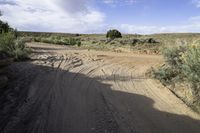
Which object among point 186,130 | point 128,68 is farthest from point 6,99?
point 128,68

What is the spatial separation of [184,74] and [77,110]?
4.84 metres

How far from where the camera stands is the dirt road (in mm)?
9227

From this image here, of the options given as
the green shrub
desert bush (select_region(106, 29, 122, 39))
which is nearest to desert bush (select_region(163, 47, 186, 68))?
the green shrub

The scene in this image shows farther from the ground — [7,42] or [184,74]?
[7,42]

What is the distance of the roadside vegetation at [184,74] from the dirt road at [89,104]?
474 millimetres

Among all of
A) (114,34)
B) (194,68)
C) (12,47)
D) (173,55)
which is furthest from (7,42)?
(114,34)

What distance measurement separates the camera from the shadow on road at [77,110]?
9.11 m

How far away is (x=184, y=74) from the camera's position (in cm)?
1309

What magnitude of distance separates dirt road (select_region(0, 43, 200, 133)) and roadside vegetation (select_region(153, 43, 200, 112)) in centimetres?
47

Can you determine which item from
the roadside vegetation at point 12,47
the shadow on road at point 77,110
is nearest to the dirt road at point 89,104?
the shadow on road at point 77,110

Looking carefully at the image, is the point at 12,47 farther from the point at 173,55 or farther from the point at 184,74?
the point at 184,74

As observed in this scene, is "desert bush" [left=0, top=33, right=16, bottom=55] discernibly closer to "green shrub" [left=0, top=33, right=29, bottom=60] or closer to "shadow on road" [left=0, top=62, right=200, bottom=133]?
"green shrub" [left=0, top=33, right=29, bottom=60]

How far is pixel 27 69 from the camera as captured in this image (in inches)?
641

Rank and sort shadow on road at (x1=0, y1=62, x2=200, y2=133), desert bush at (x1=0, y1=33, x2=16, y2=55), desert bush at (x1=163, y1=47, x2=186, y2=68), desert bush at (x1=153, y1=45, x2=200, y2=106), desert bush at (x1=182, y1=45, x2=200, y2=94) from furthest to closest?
desert bush at (x1=0, y1=33, x2=16, y2=55)
desert bush at (x1=163, y1=47, x2=186, y2=68)
desert bush at (x1=153, y1=45, x2=200, y2=106)
desert bush at (x1=182, y1=45, x2=200, y2=94)
shadow on road at (x1=0, y1=62, x2=200, y2=133)
